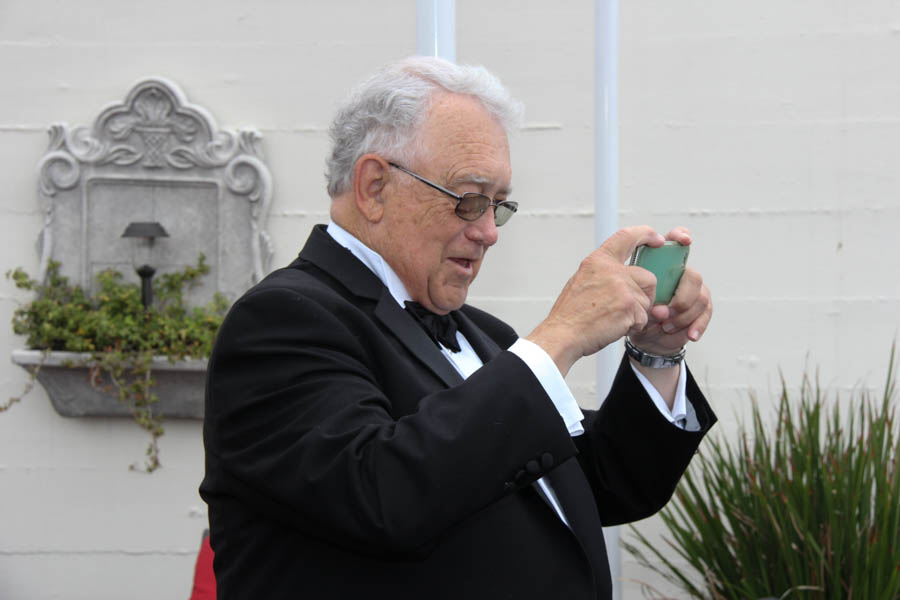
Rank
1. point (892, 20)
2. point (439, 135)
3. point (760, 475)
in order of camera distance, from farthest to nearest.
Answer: point (892, 20), point (760, 475), point (439, 135)

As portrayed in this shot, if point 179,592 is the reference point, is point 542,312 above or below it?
above

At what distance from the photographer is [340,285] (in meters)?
1.70

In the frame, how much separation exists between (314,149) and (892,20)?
8.00ft

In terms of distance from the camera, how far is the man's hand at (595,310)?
1.50 meters

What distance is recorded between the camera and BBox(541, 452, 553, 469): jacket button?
1.43m

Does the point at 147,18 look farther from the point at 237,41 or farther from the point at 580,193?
the point at 580,193

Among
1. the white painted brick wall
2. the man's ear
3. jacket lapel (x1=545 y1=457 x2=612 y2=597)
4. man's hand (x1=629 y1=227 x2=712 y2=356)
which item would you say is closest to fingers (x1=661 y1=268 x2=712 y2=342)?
man's hand (x1=629 y1=227 x2=712 y2=356)

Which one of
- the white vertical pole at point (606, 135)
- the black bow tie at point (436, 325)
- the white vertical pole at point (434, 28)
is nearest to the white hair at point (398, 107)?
the black bow tie at point (436, 325)

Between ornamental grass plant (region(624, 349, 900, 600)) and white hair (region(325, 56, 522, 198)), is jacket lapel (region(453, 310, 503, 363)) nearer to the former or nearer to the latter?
white hair (region(325, 56, 522, 198))

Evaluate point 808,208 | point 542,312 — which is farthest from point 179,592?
point 808,208

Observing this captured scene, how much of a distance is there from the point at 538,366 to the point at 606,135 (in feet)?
6.67

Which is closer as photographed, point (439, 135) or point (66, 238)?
point (439, 135)

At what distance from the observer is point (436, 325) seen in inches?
71.6

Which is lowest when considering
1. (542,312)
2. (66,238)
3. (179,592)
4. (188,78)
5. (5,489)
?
(179,592)
